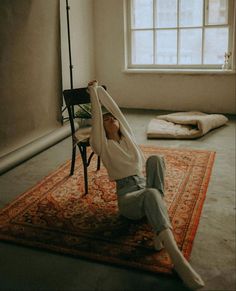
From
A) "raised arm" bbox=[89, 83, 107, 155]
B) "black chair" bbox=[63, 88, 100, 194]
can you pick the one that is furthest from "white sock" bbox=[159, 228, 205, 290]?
"black chair" bbox=[63, 88, 100, 194]

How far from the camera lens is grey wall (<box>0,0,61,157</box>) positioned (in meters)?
3.89

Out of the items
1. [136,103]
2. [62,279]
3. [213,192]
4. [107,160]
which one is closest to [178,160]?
[213,192]

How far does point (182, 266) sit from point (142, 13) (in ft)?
15.1

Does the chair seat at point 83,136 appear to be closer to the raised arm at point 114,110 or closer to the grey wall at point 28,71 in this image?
the raised arm at point 114,110

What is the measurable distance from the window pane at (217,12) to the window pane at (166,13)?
1.58 ft

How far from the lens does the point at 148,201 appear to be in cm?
216

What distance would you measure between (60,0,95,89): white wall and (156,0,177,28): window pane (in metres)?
1.01

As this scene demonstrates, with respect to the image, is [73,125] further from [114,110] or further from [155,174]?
[155,174]

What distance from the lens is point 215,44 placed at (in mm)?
5555


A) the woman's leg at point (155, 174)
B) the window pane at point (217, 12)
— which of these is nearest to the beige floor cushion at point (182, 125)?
the window pane at point (217, 12)

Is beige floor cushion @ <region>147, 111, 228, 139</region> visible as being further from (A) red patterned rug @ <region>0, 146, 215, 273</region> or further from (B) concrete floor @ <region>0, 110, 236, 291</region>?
(B) concrete floor @ <region>0, 110, 236, 291</region>

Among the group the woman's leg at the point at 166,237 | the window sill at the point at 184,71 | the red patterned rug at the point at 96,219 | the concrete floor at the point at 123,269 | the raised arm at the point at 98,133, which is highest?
the window sill at the point at 184,71

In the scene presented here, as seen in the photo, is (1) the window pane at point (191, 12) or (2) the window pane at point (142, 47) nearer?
(1) the window pane at point (191, 12)

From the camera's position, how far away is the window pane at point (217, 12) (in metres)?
5.41
